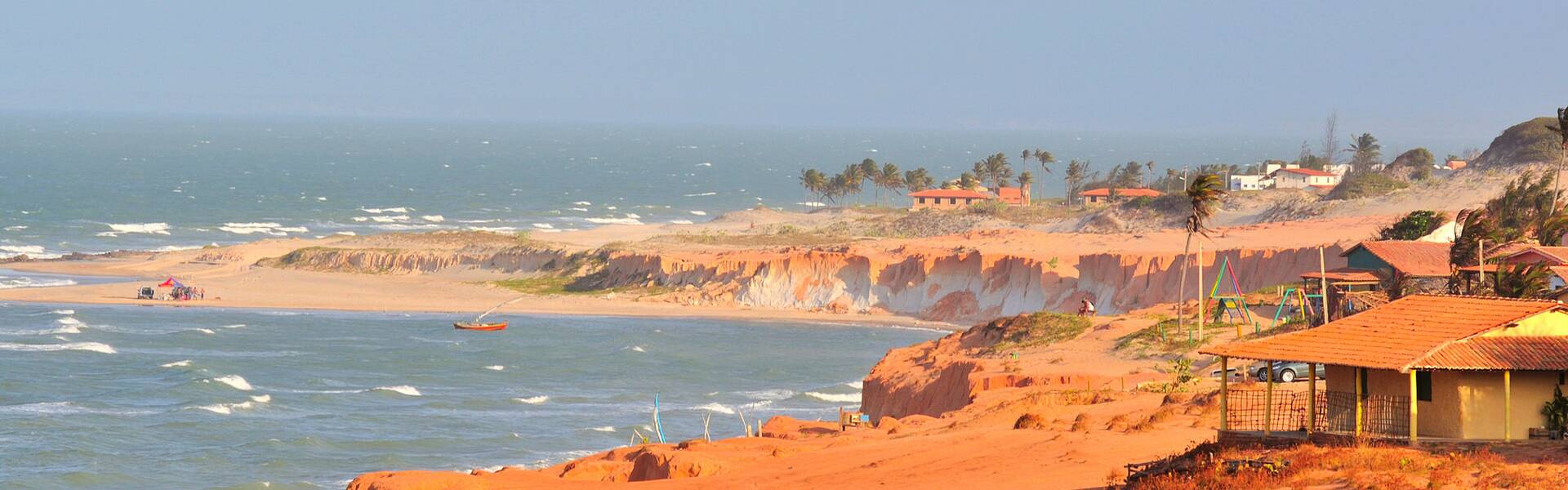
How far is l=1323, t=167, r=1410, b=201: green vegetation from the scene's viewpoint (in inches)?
3789

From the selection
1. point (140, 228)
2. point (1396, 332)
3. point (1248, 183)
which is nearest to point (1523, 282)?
point (1396, 332)

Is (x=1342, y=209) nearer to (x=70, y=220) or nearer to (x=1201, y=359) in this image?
(x=1201, y=359)

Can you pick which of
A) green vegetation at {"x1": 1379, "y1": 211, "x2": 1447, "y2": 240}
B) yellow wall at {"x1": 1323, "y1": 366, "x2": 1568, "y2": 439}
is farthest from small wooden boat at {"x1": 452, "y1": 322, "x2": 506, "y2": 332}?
yellow wall at {"x1": 1323, "y1": 366, "x2": 1568, "y2": 439}

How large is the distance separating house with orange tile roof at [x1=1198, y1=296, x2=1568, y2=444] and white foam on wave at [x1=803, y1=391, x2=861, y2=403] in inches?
1096

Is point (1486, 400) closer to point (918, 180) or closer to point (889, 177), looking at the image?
point (918, 180)

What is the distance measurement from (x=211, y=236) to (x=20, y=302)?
4310cm

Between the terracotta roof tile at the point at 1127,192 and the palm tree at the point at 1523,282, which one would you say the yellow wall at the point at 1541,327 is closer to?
the palm tree at the point at 1523,282

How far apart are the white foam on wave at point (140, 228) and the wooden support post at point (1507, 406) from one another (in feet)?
372

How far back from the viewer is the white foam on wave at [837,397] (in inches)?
2056

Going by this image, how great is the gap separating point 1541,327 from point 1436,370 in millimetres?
1642

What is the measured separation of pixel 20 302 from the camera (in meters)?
79.4

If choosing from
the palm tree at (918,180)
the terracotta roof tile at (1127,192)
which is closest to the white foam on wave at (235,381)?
the terracotta roof tile at (1127,192)

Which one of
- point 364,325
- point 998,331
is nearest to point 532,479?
point 998,331

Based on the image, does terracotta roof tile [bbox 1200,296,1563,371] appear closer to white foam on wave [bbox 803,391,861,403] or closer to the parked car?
the parked car
